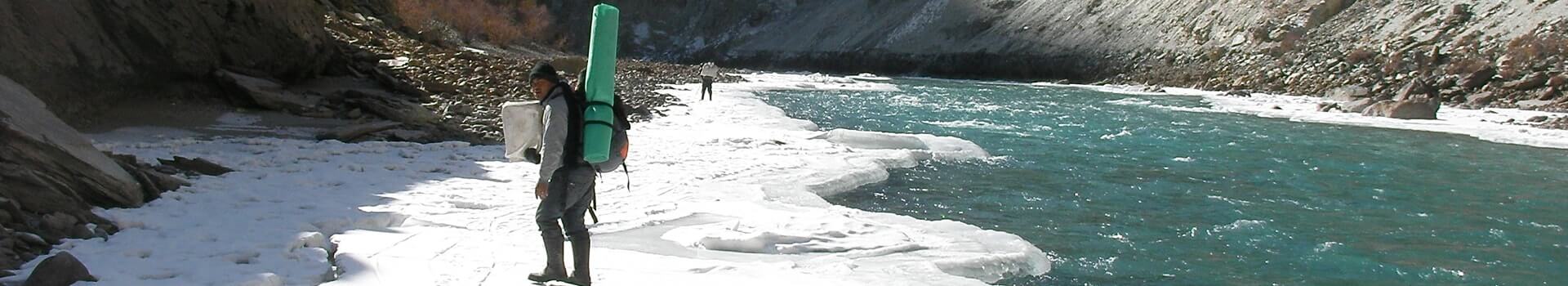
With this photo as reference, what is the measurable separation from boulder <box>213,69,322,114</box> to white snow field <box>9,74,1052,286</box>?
239 centimetres

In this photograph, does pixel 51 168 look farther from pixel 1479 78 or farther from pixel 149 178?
pixel 1479 78

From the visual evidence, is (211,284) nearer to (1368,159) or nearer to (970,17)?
(1368,159)

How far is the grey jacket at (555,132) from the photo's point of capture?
522 centimetres

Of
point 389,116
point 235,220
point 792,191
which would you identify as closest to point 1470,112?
point 792,191

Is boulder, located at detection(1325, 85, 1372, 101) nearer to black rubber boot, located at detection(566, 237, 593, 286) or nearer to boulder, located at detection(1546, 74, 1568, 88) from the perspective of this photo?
boulder, located at detection(1546, 74, 1568, 88)

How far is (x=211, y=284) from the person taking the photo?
5.23 metres

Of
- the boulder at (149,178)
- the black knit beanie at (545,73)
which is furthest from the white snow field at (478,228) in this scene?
the black knit beanie at (545,73)

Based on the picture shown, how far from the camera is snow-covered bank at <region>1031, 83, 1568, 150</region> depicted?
726 inches

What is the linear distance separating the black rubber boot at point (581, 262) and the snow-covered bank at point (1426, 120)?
55.7 feet

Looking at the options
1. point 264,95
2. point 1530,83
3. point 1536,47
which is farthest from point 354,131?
point 1536,47

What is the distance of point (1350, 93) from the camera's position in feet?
100

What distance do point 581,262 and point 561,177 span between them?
1.56 ft

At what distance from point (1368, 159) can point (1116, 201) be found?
6.61 meters

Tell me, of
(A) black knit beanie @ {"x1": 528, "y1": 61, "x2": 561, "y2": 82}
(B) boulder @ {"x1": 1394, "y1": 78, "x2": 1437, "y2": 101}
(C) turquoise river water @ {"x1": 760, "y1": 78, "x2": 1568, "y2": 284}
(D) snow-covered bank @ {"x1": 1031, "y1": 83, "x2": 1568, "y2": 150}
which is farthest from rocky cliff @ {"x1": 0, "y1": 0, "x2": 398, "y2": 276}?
(B) boulder @ {"x1": 1394, "y1": 78, "x2": 1437, "y2": 101}
